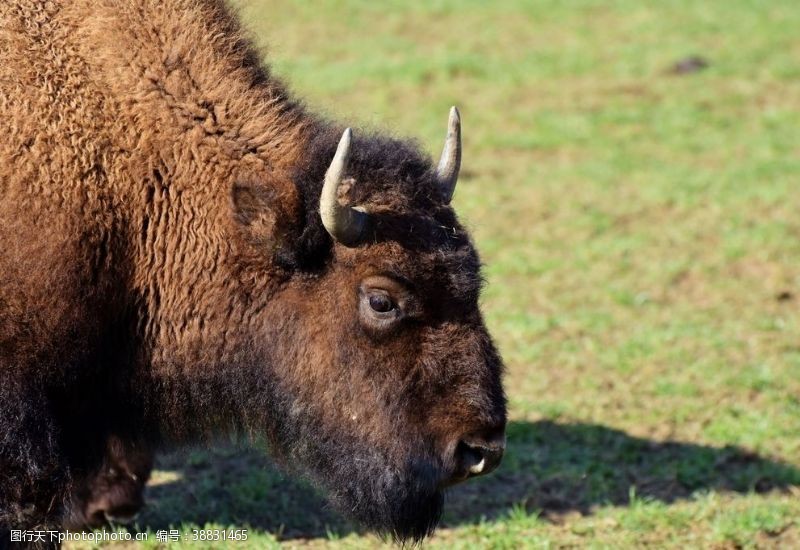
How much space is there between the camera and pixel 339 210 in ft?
14.8

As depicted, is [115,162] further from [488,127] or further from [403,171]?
[488,127]

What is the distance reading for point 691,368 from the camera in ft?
27.9

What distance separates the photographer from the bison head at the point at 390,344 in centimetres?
463

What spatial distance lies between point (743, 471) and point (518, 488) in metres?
1.41

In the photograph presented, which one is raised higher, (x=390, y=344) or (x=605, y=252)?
(x=390, y=344)

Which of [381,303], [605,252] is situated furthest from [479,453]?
[605,252]

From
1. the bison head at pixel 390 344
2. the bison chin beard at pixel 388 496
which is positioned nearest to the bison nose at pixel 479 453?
the bison head at pixel 390 344

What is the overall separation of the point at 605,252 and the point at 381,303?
6.26 metres

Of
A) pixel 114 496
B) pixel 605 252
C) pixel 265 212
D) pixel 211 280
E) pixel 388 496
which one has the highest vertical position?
pixel 265 212

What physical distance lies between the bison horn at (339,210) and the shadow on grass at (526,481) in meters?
1.93

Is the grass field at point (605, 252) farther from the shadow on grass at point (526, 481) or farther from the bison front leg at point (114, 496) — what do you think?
the bison front leg at point (114, 496)

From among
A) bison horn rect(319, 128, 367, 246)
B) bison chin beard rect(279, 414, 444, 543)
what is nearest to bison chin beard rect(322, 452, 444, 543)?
bison chin beard rect(279, 414, 444, 543)

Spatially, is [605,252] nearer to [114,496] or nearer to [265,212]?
[114,496]

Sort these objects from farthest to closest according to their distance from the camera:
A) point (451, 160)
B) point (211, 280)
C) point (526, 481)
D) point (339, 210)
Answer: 1. point (526, 481)
2. point (451, 160)
3. point (211, 280)
4. point (339, 210)
